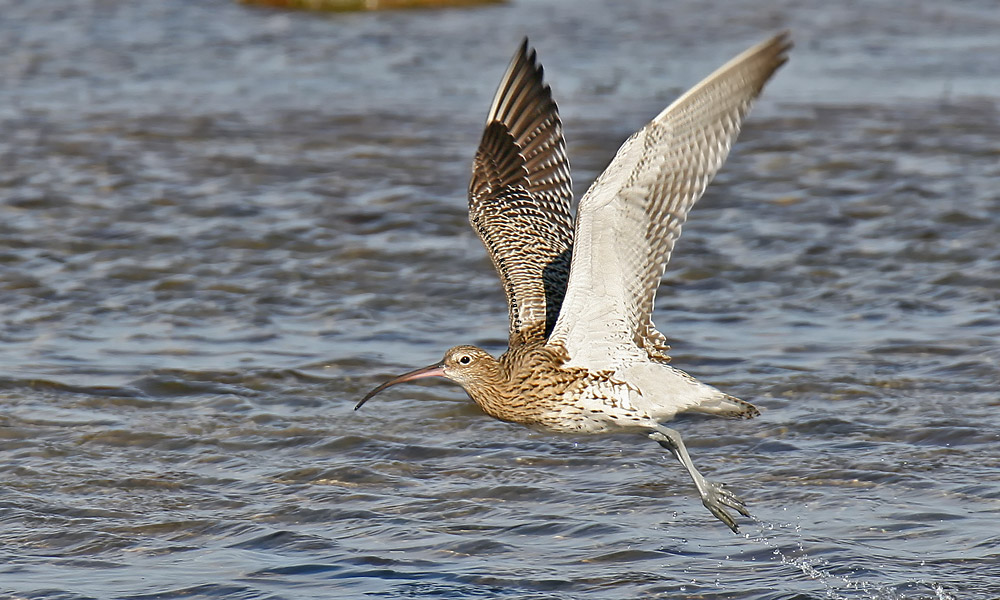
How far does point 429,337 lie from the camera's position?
283 inches

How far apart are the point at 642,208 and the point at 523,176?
3.91 ft

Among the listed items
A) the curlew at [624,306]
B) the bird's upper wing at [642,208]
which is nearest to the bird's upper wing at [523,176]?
the curlew at [624,306]

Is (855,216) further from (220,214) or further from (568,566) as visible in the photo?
(568,566)

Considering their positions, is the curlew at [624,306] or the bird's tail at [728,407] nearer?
the curlew at [624,306]

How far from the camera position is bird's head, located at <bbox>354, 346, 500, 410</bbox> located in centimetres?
517

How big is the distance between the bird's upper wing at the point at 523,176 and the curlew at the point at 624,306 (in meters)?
0.23

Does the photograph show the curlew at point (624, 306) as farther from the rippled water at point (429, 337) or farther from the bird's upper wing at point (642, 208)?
the rippled water at point (429, 337)

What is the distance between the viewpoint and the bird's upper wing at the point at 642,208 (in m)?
4.70

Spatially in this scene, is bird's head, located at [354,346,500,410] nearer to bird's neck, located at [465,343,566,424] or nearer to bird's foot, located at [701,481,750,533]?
bird's neck, located at [465,343,566,424]

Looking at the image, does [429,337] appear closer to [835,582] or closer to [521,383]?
[521,383]

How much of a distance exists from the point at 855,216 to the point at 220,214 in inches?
144

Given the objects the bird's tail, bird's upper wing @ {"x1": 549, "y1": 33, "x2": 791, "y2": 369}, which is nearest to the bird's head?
bird's upper wing @ {"x1": 549, "y1": 33, "x2": 791, "y2": 369}

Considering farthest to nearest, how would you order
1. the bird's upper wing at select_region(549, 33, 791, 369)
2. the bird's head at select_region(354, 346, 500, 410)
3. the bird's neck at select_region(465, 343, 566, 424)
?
the bird's head at select_region(354, 346, 500, 410) < the bird's neck at select_region(465, 343, 566, 424) < the bird's upper wing at select_region(549, 33, 791, 369)

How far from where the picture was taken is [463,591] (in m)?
4.65
